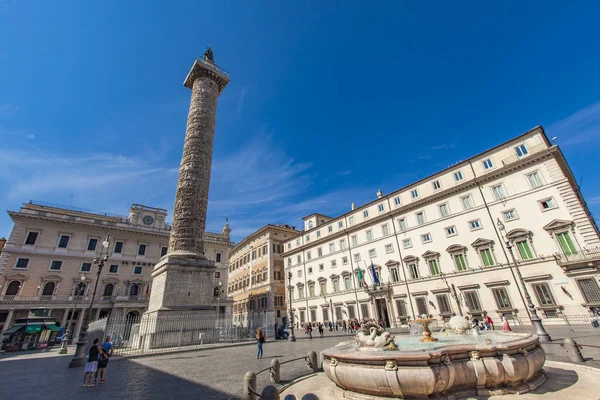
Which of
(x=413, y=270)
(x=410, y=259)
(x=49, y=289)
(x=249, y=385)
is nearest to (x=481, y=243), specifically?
(x=410, y=259)

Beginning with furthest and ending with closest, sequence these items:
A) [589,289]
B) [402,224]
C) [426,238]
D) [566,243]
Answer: [402,224], [426,238], [566,243], [589,289]

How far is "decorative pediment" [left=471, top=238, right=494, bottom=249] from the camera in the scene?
67.7 ft

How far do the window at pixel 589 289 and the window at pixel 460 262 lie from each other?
643 centimetres

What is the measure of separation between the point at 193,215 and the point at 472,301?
2166 centimetres

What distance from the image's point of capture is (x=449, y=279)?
72.8 feet

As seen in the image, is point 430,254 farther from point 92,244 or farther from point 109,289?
point 92,244

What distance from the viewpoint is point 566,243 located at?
683 inches

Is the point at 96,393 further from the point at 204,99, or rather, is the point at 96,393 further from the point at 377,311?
the point at 377,311

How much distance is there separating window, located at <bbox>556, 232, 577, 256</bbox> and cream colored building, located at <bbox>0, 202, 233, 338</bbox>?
29.7 metres

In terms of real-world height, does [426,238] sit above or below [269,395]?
above

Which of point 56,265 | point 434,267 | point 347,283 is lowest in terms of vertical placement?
point 347,283

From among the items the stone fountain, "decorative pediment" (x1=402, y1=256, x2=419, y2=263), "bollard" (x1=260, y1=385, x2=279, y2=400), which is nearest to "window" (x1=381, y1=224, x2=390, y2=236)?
"decorative pediment" (x1=402, y1=256, x2=419, y2=263)

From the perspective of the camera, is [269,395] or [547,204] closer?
[269,395]

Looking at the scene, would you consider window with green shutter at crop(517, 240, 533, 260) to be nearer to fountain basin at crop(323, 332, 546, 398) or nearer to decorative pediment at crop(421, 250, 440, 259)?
decorative pediment at crop(421, 250, 440, 259)
